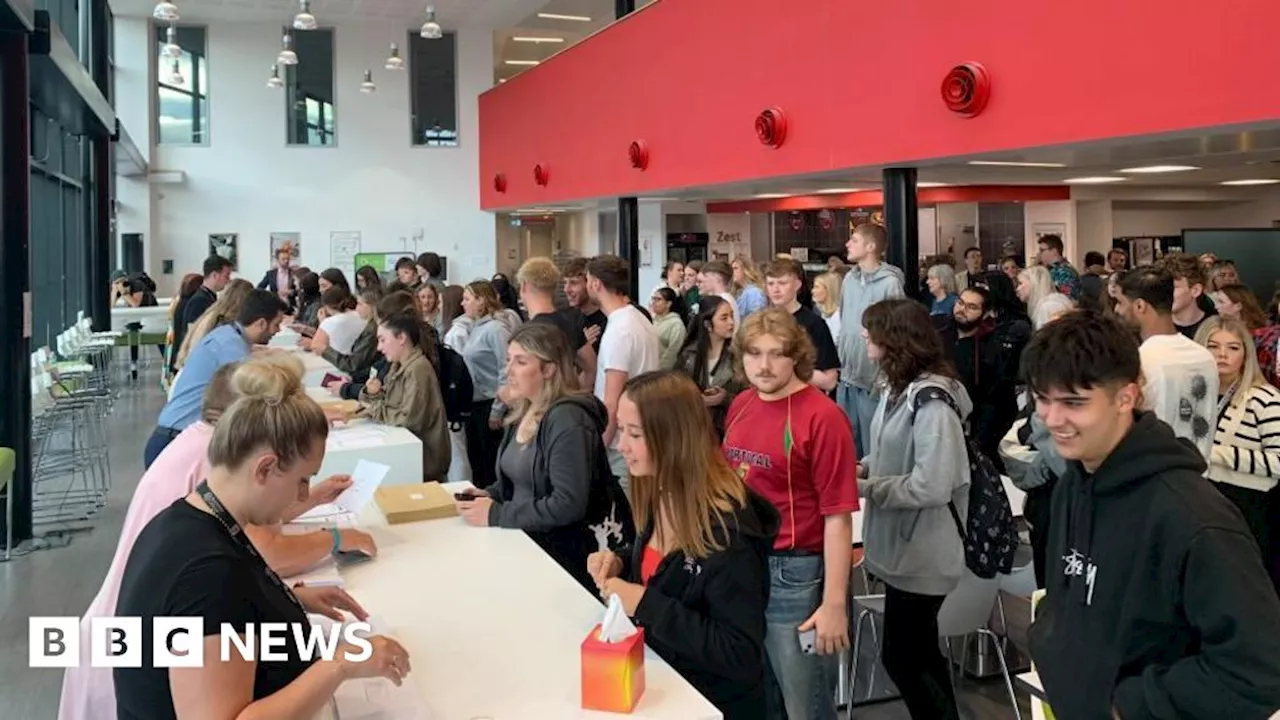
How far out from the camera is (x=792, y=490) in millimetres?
2678

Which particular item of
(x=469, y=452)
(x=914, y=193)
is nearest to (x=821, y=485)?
(x=469, y=452)

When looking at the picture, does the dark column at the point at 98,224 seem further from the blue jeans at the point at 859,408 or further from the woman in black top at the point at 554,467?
the woman in black top at the point at 554,467

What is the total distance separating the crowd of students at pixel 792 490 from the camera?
152 cm

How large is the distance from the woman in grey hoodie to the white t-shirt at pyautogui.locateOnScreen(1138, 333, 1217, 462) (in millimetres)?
560

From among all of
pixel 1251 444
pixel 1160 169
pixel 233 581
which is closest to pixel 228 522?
pixel 233 581

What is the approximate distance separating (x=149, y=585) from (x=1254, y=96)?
4641 millimetres

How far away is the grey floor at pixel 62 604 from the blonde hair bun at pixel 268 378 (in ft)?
7.19

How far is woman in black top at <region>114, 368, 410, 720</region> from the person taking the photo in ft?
4.86

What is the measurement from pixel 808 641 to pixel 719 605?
0.65 meters

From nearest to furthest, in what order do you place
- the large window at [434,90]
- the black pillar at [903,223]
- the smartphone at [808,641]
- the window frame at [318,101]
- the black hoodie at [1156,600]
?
the black hoodie at [1156,600] < the smartphone at [808,641] < the black pillar at [903,223] < the window frame at [318,101] < the large window at [434,90]

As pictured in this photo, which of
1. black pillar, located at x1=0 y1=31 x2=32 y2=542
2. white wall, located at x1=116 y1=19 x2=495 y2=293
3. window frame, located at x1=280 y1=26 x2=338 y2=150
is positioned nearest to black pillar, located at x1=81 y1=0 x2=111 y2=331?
white wall, located at x1=116 y1=19 x2=495 y2=293

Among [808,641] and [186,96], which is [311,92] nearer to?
[186,96]

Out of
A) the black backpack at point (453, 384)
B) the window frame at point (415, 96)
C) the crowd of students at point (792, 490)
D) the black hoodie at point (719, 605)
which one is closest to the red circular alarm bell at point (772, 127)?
the crowd of students at point (792, 490)

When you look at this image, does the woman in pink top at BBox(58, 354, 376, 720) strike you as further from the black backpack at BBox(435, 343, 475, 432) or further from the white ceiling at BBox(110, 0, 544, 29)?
the white ceiling at BBox(110, 0, 544, 29)
